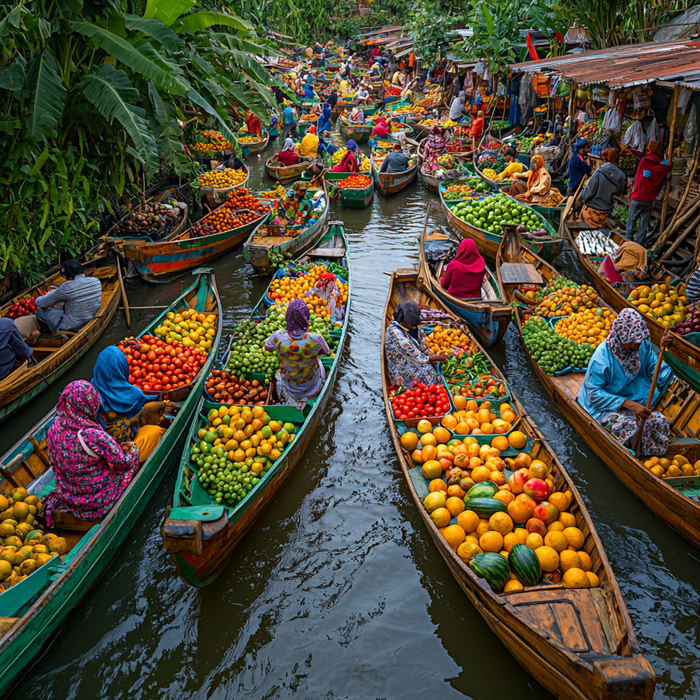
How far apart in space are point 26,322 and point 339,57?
4357cm

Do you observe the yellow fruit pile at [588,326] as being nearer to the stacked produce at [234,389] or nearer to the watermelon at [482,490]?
the watermelon at [482,490]

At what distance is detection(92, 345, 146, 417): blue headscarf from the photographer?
16.2 ft

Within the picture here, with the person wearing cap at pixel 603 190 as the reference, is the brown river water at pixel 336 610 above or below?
below

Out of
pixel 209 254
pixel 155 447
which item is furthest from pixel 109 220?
pixel 155 447

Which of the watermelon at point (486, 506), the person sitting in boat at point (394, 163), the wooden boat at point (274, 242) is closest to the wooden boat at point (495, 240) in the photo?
the wooden boat at point (274, 242)

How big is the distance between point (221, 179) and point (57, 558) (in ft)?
40.2

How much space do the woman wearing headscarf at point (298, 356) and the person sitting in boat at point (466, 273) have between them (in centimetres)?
306

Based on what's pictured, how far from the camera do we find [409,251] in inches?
507

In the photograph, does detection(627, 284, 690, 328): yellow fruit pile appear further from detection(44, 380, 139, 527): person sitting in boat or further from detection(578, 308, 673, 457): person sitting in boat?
detection(44, 380, 139, 527): person sitting in boat

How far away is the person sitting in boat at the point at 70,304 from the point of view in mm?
7867

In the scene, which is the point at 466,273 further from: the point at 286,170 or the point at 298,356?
the point at 286,170

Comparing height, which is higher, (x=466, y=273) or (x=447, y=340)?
(x=466, y=273)

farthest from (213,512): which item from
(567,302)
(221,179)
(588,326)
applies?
(221,179)

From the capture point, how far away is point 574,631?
3.38 m
